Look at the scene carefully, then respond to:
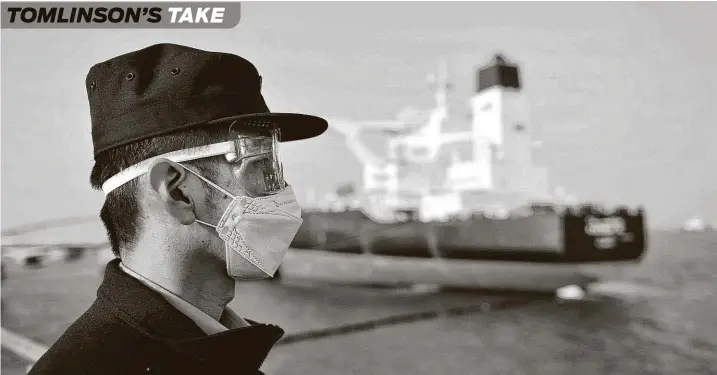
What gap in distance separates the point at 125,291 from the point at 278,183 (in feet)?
0.98

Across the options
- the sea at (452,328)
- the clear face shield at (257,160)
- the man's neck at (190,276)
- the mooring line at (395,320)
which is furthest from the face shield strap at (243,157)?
the mooring line at (395,320)

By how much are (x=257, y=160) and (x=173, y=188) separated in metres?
0.14

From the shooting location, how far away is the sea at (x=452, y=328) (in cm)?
336

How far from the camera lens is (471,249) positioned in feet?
17.3

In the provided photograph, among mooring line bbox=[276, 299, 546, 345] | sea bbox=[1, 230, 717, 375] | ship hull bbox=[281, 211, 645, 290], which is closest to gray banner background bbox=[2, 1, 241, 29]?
sea bbox=[1, 230, 717, 375]

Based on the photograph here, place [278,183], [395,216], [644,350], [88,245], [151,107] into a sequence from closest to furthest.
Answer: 1. [151,107]
2. [278,183]
3. [88,245]
4. [644,350]
5. [395,216]

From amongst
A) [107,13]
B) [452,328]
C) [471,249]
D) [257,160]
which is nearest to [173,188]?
[257,160]

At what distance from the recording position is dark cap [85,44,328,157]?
2.11 ft

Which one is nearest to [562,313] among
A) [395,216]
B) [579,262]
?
[579,262]

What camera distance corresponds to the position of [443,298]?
567cm

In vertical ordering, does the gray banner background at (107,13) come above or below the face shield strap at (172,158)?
above

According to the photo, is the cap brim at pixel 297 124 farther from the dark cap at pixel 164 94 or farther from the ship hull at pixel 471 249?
the ship hull at pixel 471 249

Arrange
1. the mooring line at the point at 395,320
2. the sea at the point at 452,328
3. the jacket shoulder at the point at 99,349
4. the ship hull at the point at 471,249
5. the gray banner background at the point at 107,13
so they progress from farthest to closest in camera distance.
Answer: the ship hull at the point at 471,249, the mooring line at the point at 395,320, the sea at the point at 452,328, the gray banner background at the point at 107,13, the jacket shoulder at the point at 99,349

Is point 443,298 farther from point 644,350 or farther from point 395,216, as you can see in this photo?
point 644,350
